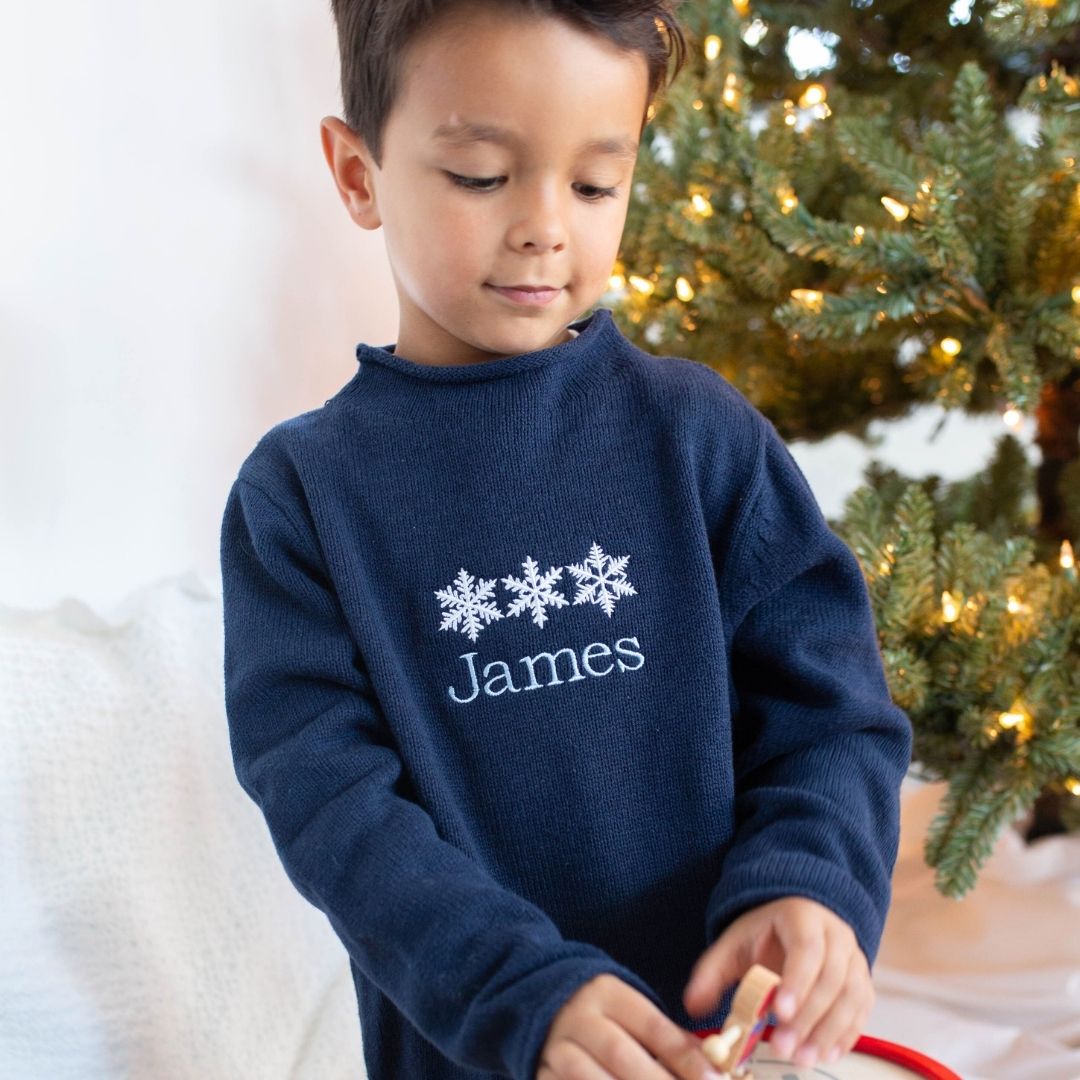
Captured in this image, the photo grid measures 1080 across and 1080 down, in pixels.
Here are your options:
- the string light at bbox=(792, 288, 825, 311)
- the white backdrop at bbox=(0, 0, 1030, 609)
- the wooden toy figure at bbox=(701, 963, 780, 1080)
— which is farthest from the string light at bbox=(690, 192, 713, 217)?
the wooden toy figure at bbox=(701, 963, 780, 1080)

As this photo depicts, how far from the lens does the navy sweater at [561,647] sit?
2.45 ft

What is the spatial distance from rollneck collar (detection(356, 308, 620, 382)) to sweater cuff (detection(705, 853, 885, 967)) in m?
0.31

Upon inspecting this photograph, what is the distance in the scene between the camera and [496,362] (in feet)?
2.54

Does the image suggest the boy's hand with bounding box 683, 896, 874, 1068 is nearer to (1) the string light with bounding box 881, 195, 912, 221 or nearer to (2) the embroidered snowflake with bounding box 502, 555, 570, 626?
(2) the embroidered snowflake with bounding box 502, 555, 570, 626

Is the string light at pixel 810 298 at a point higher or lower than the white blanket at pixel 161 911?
higher

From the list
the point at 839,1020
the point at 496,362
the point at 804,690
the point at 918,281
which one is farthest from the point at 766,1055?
the point at 918,281

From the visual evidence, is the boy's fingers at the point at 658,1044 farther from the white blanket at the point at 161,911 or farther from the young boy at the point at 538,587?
the white blanket at the point at 161,911

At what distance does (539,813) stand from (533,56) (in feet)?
1.39

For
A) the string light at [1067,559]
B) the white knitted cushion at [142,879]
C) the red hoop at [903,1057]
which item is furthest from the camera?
the string light at [1067,559]

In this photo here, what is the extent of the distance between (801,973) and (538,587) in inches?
10.1

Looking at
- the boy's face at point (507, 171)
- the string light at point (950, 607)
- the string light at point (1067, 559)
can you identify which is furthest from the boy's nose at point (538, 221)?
the string light at point (1067, 559)

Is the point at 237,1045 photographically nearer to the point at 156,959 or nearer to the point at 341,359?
the point at 156,959

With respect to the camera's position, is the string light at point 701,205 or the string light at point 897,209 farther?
the string light at point 701,205

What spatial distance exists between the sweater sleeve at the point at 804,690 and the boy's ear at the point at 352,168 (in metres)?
0.29
